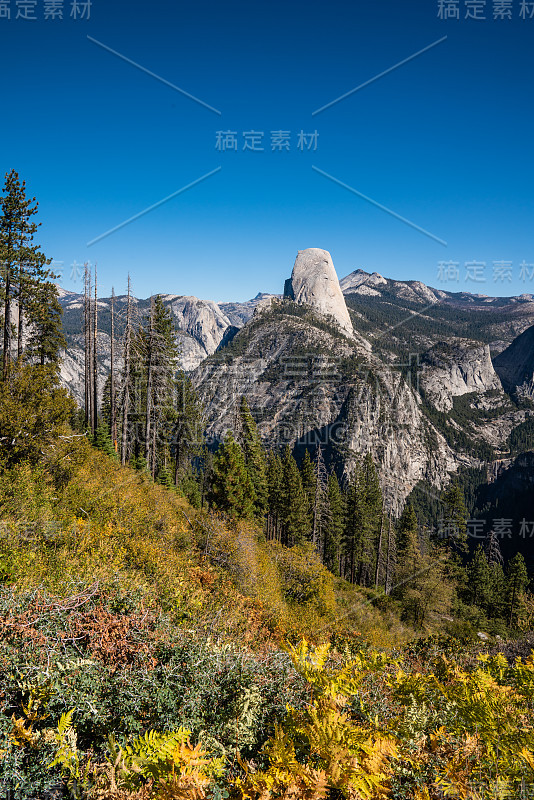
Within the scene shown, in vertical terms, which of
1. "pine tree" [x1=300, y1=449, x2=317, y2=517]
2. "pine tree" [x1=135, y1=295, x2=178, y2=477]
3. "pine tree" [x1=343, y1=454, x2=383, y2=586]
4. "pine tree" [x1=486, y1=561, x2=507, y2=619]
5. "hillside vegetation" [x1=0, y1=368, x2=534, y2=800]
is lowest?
"pine tree" [x1=486, y1=561, x2=507, y2=619]

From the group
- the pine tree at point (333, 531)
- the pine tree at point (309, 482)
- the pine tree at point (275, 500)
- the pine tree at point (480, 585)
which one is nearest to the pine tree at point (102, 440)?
the pine tree at point (275, 500)

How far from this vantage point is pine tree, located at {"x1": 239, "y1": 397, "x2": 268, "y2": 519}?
3794 centimetres

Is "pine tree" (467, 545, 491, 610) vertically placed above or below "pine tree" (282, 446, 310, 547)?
below

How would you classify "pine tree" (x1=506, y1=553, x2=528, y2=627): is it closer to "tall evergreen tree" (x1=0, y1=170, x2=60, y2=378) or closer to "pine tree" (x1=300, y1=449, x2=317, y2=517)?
"pine tree" (x1=300, y1=449, x2=317, y2=517)

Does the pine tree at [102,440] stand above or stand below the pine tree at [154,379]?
below

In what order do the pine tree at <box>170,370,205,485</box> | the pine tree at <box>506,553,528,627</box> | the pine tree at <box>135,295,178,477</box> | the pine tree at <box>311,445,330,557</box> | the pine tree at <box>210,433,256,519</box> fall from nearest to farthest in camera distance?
1. the pine tree at <box>135,295,178,477</box>
2. the pine tree at <box>210,433,256,519</box>
3. the pine tree at <box>170,370,205,485</box>
4. the pine tree at <box>311,445,330,557</box>
5. the pine tree at <box>506,553,528,627</box>

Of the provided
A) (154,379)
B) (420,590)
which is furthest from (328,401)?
(154,379)

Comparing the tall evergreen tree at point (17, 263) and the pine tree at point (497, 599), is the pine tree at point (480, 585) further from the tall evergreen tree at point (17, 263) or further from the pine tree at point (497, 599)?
the tall evergreen tree at point (17, 263)

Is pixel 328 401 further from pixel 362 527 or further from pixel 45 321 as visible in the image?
pixel 45 321

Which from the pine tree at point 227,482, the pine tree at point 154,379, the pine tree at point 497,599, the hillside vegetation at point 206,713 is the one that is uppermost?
the pine tree at point 154,379

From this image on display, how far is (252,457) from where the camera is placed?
127 ft

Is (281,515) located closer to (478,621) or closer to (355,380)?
(478,621)

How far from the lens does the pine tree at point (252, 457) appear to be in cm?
3794

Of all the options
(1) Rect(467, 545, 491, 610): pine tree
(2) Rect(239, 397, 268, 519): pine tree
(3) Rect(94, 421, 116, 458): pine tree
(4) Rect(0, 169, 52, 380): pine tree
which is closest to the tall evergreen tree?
(4) Rect(0, 169, 52, 380): pine tree
